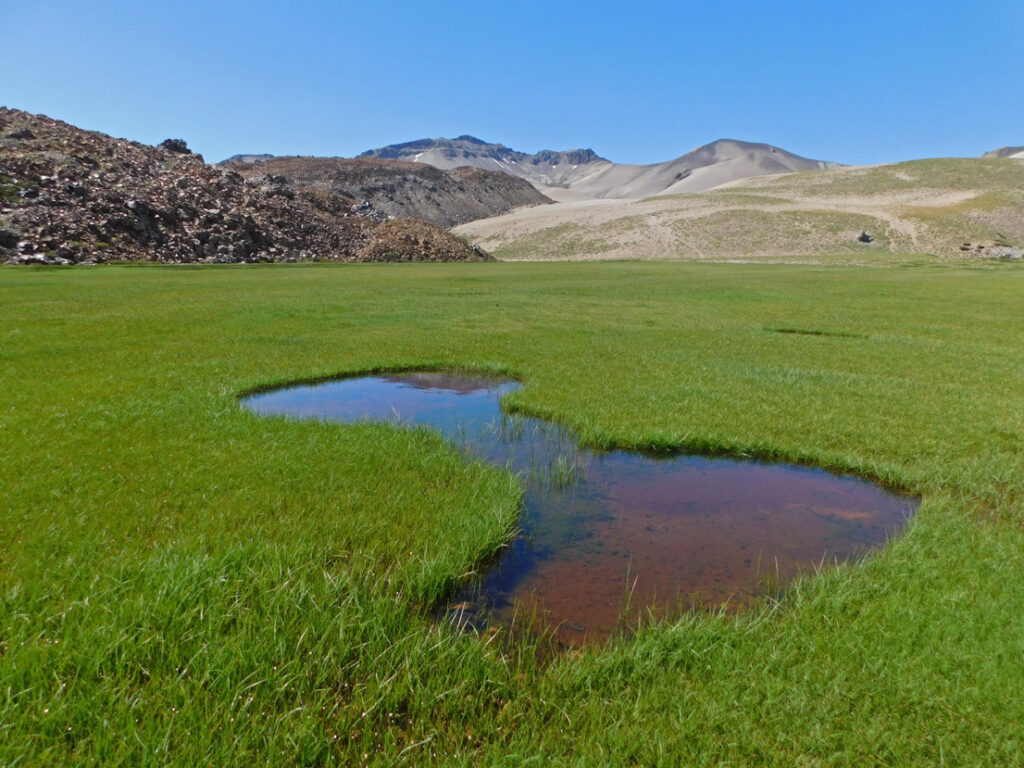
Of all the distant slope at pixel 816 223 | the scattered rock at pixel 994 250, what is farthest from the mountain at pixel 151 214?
the scattered rock at pixel 994 250

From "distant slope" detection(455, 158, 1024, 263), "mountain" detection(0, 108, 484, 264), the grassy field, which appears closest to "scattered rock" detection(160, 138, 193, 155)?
"mountain" detection(0, 108, 484, 264)

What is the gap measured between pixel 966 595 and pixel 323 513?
557 cm

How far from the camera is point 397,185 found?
161 m

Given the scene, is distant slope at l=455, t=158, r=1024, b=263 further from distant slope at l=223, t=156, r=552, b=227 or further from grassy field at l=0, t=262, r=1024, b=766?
grassy field at l=0, t=262, r=1024, b=766

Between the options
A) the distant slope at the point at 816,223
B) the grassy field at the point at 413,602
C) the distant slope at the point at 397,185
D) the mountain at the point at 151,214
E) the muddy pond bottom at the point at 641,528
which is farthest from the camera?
the distant slope at the point at 397,185

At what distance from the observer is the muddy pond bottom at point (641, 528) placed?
455 centimetres

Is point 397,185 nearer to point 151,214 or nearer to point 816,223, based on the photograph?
point 151,214

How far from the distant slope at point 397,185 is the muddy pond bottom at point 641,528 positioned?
149 m

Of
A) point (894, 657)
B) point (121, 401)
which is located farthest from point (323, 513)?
point (121, 401)

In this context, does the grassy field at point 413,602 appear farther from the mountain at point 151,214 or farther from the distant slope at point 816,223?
the distant slope at point 816,223

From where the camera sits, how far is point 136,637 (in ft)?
11.1

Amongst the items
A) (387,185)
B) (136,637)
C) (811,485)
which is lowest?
(811,485)

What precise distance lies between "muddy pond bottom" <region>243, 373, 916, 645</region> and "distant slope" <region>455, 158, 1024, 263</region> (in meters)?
72.2

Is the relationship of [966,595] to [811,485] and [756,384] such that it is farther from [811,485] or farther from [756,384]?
[756,384]
